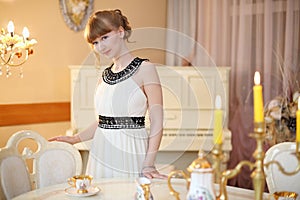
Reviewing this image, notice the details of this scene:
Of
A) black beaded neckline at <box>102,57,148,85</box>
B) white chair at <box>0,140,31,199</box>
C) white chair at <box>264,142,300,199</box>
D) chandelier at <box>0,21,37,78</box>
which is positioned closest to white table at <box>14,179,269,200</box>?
white chair at <box>0,140,31,199</box>

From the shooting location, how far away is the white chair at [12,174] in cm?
199

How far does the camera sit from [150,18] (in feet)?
13.8

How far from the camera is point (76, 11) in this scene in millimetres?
3922

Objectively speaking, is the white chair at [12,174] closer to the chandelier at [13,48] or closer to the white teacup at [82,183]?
the white teacup at [82,183]

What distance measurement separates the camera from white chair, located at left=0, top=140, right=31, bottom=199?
78.4 inches

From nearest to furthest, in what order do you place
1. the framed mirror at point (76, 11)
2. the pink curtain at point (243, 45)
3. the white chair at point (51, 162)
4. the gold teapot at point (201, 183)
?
1. the gold teapot at point (201, 183)
2. the white chair at point (51, 162)
3. the pink curtain at point (243, 45)
4. the framed mirror at point (76, 11)

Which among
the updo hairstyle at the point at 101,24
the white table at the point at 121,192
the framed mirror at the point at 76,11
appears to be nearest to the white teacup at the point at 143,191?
the white table at the point at 121,192

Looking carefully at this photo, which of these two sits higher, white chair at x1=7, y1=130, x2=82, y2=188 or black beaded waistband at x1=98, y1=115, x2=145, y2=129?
black beaded waistband at x1=98, y1=115, x2=145, y2=129

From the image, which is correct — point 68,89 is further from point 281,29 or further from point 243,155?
point 281,29

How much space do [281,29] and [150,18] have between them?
3.81ft

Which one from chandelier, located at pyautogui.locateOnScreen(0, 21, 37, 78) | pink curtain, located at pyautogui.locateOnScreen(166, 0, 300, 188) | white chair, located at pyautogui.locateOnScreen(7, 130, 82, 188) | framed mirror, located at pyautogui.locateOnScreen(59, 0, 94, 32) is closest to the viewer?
white chair, located at pyautogui.locateOnScreen(7, 130, 82, 188)

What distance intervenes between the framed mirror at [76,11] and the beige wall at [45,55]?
4 cm

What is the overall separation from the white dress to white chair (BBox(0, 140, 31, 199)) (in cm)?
32

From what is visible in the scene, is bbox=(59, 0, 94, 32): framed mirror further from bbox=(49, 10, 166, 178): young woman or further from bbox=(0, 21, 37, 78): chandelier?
bbox=(49, 10, 166, 178): young woman
